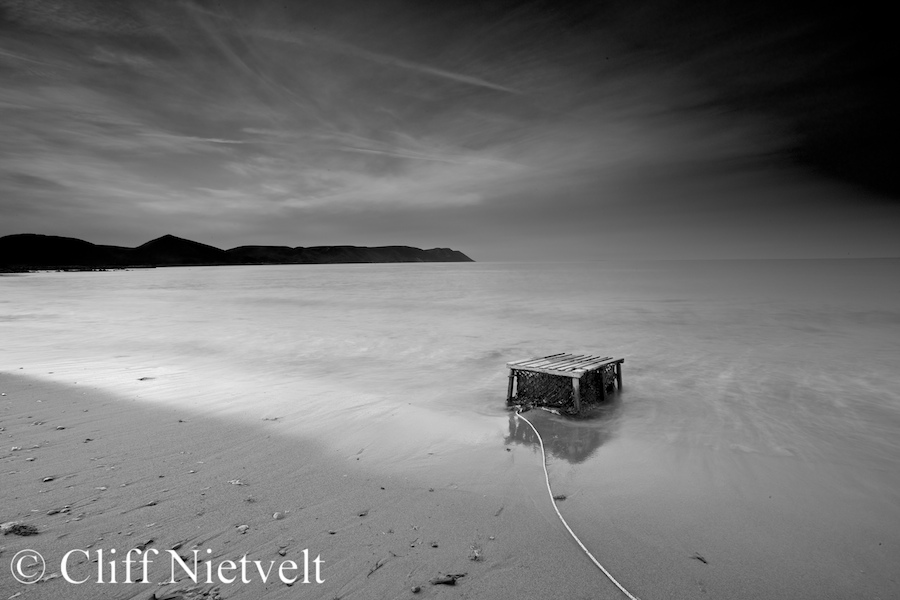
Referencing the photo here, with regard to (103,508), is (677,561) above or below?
below

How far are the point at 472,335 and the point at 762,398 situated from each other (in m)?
9.82

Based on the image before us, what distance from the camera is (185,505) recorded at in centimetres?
401

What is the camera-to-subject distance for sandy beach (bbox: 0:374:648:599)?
10.3 ft

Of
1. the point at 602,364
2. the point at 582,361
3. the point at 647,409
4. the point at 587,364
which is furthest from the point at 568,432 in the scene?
the point at 647,409

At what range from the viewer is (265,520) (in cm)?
383

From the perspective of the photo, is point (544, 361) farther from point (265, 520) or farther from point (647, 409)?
point (265, 520)

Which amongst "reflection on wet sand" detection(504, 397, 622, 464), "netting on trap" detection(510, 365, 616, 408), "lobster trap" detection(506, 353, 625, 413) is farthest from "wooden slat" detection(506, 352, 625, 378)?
"reflection on wet sand" detection(504, 397, 622, 464)

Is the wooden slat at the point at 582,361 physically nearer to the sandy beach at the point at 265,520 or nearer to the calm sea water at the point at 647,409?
the calm sea water at the point at 647,409

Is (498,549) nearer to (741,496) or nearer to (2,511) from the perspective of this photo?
(741,496)

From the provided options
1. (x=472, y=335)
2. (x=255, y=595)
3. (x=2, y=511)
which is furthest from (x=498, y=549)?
(x=472, y=335)

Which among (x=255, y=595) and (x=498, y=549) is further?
(x=498, y=549)

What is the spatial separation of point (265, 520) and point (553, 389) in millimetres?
4973

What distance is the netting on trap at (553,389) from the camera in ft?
24.4

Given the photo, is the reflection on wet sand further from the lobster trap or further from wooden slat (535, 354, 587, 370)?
wooden slat (535, 354, 587, 370)
